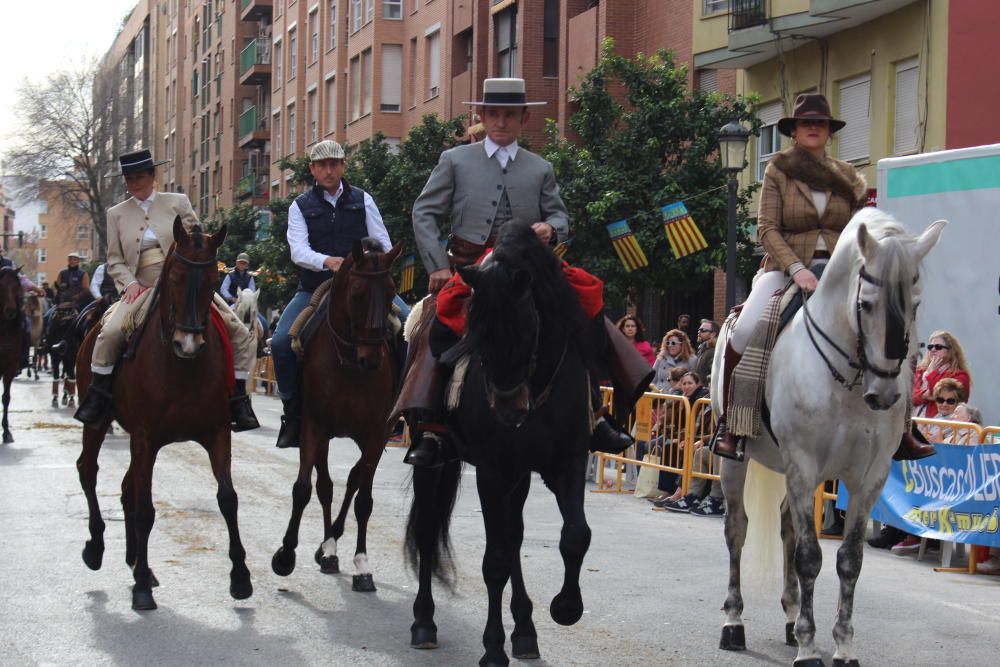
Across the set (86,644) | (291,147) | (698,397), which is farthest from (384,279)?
(291,147)

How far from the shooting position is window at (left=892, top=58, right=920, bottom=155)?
23906 mm

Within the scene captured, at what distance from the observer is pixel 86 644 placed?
24.3ft

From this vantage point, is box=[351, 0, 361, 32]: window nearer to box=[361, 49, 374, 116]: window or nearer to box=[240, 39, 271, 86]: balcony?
box=[361, 49, 374, 116]: window

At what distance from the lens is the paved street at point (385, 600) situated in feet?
24.3

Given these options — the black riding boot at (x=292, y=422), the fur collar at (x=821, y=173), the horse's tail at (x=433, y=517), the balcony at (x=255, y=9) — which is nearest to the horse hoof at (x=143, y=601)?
the horse's tail at (x=433, y=517)

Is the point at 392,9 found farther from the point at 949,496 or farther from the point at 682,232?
the point at 949,496

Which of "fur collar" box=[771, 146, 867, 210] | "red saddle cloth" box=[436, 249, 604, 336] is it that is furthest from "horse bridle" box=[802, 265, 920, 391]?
"red saddle cloth" box=[436, 249, 604, 336]

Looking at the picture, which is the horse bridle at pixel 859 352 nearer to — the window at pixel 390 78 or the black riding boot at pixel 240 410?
the black riding boot at pixel 240 410

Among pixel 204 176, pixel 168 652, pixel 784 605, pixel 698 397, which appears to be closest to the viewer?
pixel 168 652

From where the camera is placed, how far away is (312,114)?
204ft

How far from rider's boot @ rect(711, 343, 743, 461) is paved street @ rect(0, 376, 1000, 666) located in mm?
1009

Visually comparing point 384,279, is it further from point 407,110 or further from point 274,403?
point 407,110

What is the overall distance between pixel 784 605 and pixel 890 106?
710 inches

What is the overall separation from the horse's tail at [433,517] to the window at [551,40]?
1277 inches
